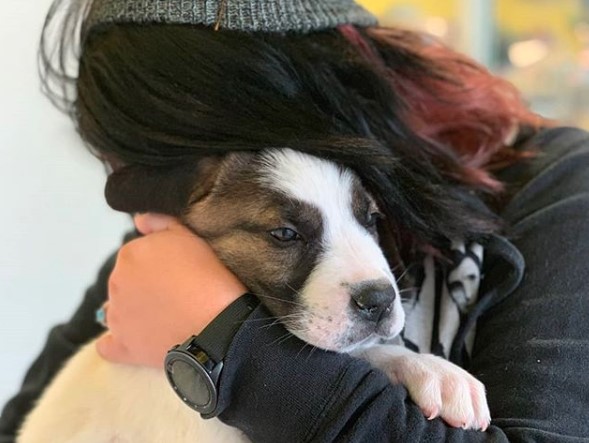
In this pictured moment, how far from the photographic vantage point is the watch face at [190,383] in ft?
3.20

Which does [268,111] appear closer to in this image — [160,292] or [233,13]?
[233,13]

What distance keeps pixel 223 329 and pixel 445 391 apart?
29 centimetres

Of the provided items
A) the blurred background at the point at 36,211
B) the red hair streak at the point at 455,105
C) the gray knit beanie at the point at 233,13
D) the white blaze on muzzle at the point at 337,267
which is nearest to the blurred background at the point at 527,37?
the blurred background at the point at 36,211

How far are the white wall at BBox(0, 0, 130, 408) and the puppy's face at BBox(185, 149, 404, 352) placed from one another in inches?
26.8

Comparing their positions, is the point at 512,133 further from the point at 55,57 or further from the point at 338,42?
the point at 55,57

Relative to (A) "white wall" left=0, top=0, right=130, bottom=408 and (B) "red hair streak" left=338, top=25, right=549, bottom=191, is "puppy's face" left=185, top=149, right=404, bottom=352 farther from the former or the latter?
(A) "white wall" left=0, top=0, right=130, bottom=408

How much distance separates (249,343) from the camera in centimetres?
99

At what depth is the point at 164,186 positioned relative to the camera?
1161mm

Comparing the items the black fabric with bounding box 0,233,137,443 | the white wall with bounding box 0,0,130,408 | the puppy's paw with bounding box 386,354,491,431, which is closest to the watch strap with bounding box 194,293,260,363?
the puppy's paw with bounding box 386,354,491,431

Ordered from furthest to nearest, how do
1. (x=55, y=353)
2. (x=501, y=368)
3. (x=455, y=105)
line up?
1. (x=55, y=353)
2. (x=455, y=105)
3. (x=501, y=368)

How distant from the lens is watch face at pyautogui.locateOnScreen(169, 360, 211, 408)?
3.20 feet

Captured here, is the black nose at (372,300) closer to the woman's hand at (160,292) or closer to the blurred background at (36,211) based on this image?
the woman's hand at (160,292)

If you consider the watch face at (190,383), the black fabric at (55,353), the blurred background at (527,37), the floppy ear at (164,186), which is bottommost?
the blurred background at (527,37)

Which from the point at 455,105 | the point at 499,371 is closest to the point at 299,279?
the point at 499,371
